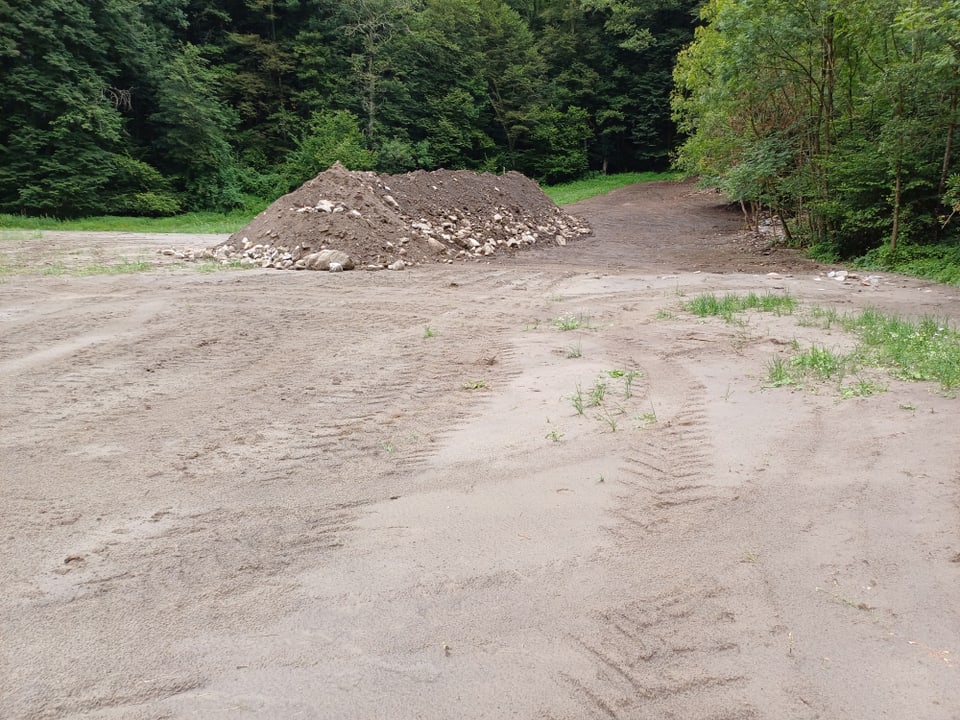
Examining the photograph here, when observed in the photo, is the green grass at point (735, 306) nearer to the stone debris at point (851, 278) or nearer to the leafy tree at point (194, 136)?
the stone debris at point (851, 278)

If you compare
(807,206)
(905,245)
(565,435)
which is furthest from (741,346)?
(807,206)

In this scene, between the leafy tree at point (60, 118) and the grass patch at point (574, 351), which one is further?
the leafy tree at point (60, 118)

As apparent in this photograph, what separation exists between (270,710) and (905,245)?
14991 mm

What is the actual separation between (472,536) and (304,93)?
3769cm

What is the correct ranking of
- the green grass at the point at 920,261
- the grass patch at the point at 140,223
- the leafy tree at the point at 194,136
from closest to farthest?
the green grass at the point at 920,261 < the grass patch at the point at 140,223 < the leafy tree at the point at 194,136

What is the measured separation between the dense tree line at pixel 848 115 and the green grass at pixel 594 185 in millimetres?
16753

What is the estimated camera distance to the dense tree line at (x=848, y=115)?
40.2ft

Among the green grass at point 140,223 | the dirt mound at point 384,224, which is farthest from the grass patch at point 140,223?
the dirt mound at point 384,224

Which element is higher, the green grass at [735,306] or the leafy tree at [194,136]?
the leafy tree at [194,136]

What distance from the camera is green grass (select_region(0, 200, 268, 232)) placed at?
75.8 feet

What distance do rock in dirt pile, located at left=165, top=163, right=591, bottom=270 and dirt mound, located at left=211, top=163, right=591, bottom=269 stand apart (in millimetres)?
21

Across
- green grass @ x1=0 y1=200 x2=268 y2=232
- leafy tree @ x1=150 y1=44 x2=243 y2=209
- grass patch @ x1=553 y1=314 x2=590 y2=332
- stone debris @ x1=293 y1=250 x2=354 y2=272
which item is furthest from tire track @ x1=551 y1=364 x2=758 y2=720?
leafy tree @ x1=150 y1=44 x2=243 y2=209

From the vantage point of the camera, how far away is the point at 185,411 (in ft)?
17.1

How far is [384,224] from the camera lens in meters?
14.8
